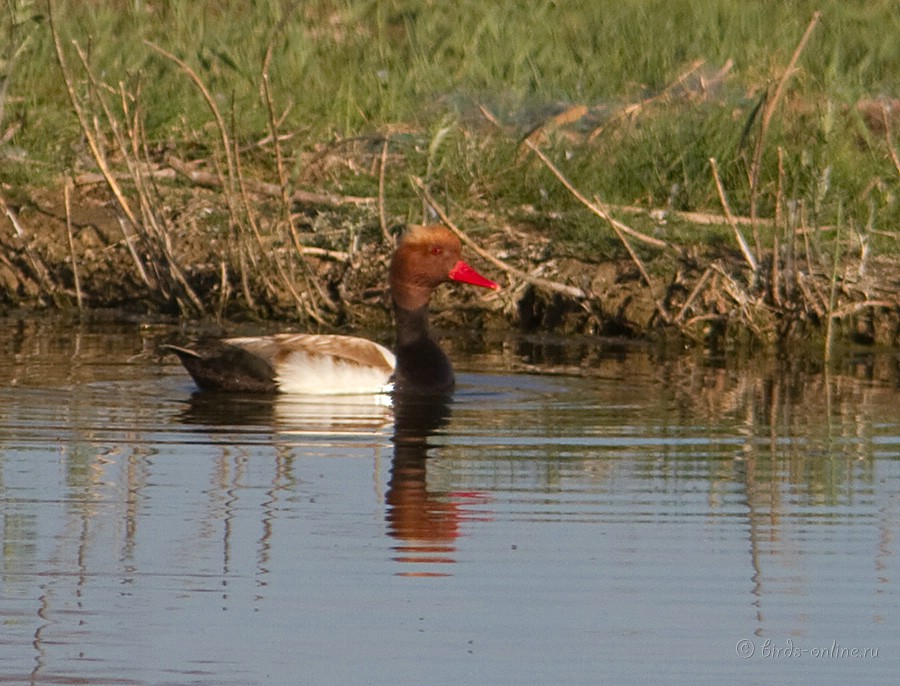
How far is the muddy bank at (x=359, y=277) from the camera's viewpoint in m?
12.4

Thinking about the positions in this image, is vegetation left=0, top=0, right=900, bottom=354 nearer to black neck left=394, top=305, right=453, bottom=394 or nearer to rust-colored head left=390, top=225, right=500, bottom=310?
rust-colored head left=390, top=225, right=500, bottom=310

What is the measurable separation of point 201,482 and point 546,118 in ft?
24.6

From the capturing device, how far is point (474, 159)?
1381cm

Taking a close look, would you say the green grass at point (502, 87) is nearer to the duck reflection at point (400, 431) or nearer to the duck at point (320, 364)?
the duck at point (320, 364)

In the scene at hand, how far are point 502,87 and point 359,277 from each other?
274 centimetres

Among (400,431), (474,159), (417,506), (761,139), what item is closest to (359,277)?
(474,159)

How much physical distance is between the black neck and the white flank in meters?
0.12

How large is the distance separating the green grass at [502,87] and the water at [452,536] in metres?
3.01

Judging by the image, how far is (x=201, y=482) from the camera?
Answer: 7.80m

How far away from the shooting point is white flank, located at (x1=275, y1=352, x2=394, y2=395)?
34.3ft

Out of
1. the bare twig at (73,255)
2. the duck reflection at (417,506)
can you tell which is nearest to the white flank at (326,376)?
the duck reflection at (417,506)

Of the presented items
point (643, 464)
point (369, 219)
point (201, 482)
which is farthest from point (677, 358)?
point (201, 482)

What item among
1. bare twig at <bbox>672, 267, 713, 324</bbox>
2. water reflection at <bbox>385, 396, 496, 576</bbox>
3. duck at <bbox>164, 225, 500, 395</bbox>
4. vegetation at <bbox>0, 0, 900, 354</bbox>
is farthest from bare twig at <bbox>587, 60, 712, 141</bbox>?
water reflection at <bbox>385, 396, 496, 576</bbox>

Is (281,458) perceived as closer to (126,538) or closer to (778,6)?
(126,538)
